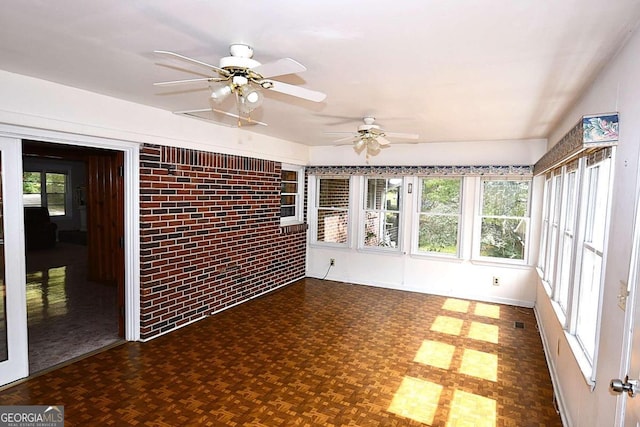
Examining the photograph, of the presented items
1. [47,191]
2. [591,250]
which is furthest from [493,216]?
[47,191]

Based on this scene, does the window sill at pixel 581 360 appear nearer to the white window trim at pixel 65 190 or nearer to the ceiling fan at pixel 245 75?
the ceiling fan at pixel 245 75

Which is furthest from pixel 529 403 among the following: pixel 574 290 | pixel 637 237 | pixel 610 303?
pixel 637 237

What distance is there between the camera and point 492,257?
5.15 meters

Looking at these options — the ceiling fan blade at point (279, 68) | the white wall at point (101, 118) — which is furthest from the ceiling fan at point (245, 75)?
the white wall at point (101, 118)

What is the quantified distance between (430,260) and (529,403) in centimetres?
287

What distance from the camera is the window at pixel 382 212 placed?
5688 millimetres

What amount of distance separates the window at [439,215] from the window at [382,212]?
362 millimetres

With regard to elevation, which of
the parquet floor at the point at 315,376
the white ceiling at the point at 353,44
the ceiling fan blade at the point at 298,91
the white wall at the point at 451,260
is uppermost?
the white ceiling at the point at 353,44

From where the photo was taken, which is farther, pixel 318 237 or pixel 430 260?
pixel 318 237

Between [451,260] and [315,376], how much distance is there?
3.11 meters

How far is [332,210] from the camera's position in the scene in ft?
20.2

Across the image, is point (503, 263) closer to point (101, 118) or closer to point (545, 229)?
point (545, 229)

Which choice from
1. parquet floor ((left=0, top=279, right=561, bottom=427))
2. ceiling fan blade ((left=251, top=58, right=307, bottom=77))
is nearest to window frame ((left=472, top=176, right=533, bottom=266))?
parquet floor ((left=0, top=279, right=561, bottom=427))

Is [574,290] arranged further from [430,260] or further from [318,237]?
[318,237]
